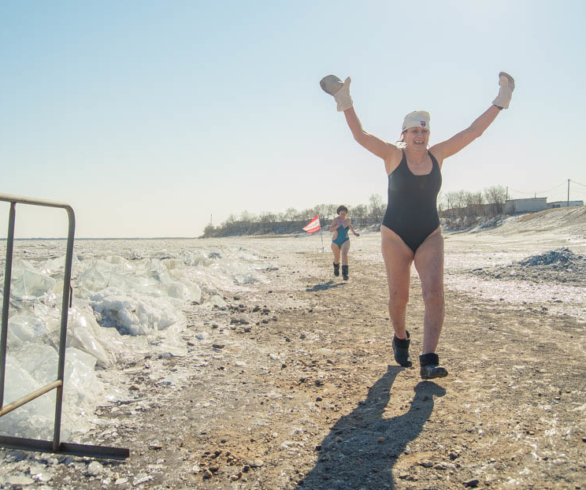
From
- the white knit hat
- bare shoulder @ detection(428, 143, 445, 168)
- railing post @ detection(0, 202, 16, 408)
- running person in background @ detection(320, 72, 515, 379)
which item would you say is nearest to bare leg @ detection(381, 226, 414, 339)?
running person in background @ detection(320, 72, 515, 379)

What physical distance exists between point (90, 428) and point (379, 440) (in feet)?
5.21

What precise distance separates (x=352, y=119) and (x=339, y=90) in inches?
10.2

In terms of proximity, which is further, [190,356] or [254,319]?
[254,319]

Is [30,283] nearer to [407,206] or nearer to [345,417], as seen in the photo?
[345,417]

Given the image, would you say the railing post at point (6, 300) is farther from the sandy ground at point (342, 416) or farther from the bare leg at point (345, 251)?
the bare leg at point (345, 251)

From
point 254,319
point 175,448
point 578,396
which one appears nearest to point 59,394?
point 175,448

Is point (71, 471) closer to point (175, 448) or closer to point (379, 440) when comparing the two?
point (175, 448)

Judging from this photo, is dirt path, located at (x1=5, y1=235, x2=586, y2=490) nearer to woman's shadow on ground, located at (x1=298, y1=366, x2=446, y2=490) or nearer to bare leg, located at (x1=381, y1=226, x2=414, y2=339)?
woman's shadow on ground, located at (x1=298, y1=366, x2=446, y2=490)

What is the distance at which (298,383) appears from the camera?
3533 millimetres

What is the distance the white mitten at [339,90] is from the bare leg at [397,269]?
103 cm

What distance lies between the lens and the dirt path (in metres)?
2.16

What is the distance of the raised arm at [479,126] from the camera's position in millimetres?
3848

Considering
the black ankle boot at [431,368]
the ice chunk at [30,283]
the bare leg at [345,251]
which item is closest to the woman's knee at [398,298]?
the black ankle boot at [431,368]

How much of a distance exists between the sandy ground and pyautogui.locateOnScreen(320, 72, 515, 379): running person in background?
648 millimetres
